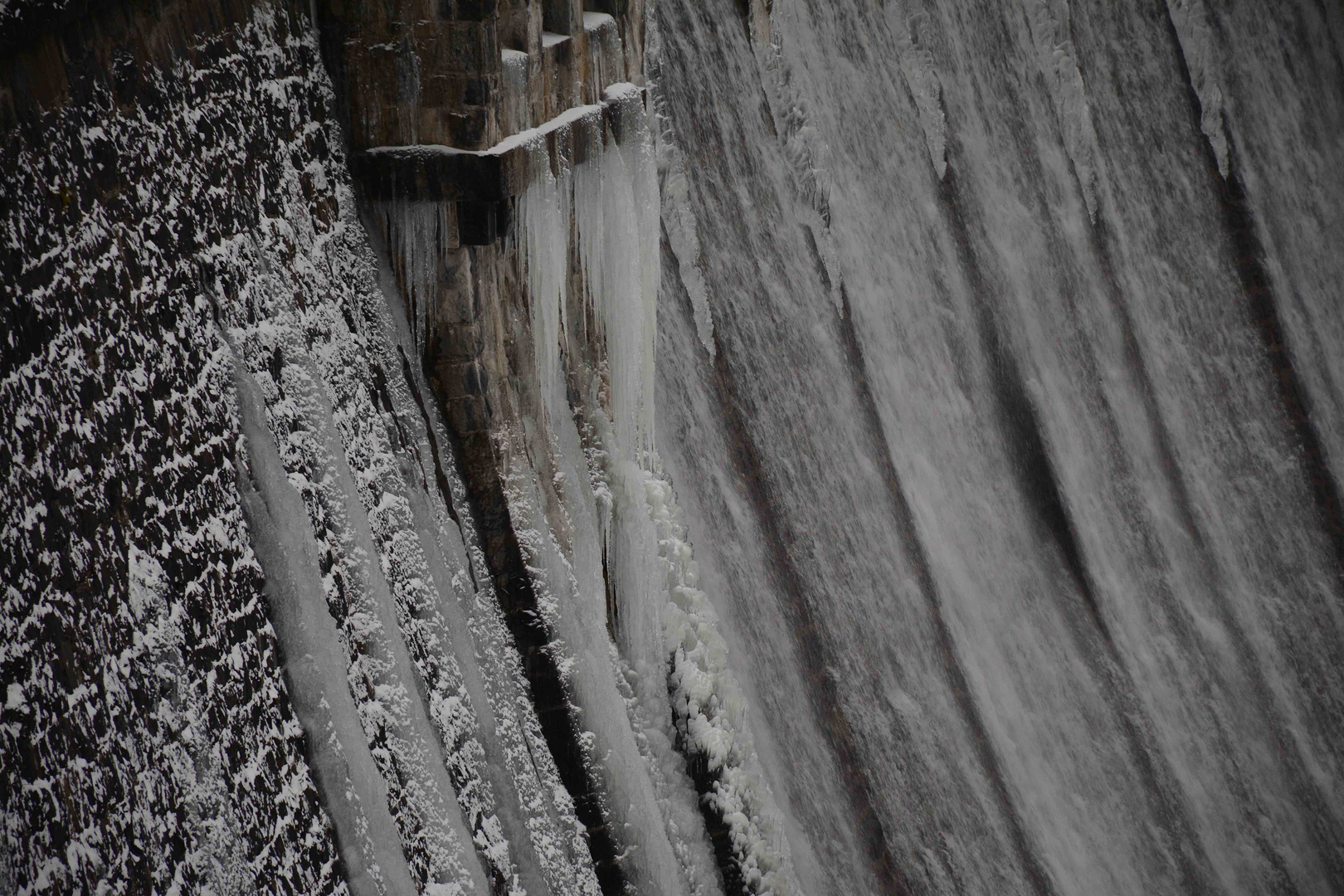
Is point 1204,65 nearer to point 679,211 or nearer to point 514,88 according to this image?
point 679,211

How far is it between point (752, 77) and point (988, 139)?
0.86m

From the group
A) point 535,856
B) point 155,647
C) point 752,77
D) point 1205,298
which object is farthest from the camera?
point 1205,298

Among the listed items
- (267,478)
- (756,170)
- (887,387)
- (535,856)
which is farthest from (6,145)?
(887,387)

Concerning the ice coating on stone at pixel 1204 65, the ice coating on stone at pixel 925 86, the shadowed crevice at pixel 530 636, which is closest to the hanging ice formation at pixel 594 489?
the shadowed crevice at pixel 530 636

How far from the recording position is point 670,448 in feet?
6.27

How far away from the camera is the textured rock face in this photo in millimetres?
792

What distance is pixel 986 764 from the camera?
2.42 m

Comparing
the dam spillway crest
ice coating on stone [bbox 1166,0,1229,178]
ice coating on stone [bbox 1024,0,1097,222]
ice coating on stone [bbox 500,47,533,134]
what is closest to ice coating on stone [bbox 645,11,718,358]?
the dam spillway crest

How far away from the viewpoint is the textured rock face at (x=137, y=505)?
0.79 m

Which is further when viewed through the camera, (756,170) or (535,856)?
(756,170)

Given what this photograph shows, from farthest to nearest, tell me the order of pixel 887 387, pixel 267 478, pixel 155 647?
pixel 887 387, pixel 267 478, pixel 155 647

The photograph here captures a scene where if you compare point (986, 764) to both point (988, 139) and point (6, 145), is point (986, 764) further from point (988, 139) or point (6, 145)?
point (6, 145)

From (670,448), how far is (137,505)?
1102 millimetres

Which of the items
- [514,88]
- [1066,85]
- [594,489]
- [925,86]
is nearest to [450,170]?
[514,88]
